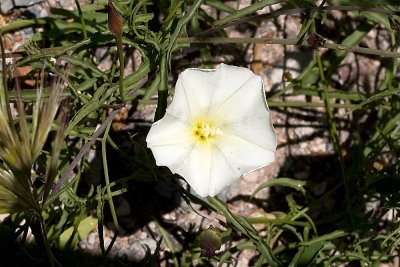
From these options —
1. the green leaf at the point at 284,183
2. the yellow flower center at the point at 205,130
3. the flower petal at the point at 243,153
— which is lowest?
the green leaf at the point at 284,183

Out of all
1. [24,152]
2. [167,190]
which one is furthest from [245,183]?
[24,152]

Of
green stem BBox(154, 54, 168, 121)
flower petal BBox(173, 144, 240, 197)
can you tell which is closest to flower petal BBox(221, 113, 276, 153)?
flower petal BBox(173, 144, 240, 197)

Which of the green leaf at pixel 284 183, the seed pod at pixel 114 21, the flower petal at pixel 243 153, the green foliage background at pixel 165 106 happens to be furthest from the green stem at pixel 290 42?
the green leaf at pixel 284 183

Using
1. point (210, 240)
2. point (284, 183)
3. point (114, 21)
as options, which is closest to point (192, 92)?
point (114, 21)

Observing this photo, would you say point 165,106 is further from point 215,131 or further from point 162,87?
point 215,131

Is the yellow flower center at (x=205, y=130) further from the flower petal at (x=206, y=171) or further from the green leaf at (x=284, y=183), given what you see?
the green leaf at (x=284, y=183)

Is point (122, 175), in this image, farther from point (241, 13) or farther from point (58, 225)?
point (241, 13)

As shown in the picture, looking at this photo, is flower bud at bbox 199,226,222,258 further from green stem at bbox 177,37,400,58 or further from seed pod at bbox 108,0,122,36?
seed pod at bbox 108,0,122,36
